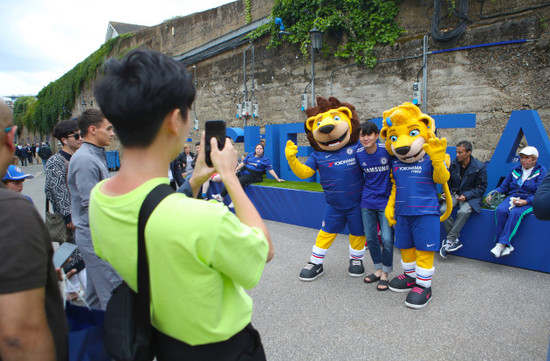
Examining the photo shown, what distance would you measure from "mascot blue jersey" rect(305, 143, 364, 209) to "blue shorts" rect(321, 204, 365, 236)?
0.07 meters

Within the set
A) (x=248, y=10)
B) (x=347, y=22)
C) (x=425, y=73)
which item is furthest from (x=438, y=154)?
(x=248, y=10)

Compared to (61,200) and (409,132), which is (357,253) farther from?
(61,200)

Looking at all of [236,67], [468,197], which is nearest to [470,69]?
[468,197]

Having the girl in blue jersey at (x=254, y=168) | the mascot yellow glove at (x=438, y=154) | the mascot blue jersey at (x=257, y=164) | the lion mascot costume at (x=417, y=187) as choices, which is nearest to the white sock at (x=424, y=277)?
the lion mascot costume at (x=417, y=187)

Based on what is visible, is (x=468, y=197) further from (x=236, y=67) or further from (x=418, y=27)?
(x=236, y=67)

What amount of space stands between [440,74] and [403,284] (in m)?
5.86

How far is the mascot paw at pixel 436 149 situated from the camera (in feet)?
11.6

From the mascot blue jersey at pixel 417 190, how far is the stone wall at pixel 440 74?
15.7ft

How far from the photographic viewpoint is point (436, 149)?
3555 mm

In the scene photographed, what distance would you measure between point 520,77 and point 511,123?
2.26 m

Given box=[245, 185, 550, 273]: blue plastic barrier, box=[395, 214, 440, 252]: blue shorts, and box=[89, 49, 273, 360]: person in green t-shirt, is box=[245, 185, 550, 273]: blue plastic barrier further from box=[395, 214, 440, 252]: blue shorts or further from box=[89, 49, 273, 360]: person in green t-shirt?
box=[89, 49, 273, 360]: person in green t-shirt

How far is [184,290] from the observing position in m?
1.11

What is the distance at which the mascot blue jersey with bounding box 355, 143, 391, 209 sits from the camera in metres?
4.14

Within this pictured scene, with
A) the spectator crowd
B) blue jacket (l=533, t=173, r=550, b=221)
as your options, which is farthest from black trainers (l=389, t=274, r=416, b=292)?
the spectator crowd
